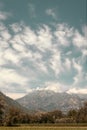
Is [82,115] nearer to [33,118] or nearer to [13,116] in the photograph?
[33,118]

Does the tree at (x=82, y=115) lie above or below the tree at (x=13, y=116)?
above

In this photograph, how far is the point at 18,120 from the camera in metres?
145

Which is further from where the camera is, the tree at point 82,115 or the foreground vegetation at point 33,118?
the tree at point 82,115

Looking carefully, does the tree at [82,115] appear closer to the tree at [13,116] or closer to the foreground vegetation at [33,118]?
the foreground vegetation at [33,118]

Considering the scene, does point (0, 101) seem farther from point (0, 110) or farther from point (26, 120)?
point (26, 120)

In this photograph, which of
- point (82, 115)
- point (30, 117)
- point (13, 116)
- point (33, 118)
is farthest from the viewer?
point (82, 115)

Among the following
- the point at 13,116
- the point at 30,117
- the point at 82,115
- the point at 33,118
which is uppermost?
the point at 82,115

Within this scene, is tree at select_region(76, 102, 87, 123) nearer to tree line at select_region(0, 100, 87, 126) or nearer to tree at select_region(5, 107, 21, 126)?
tree line at select_region(0, 100, 87, 126)

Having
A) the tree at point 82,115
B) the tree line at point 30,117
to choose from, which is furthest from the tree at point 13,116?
the tree at point 82,115

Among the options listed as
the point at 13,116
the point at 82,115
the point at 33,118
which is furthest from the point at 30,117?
the point at 13,116

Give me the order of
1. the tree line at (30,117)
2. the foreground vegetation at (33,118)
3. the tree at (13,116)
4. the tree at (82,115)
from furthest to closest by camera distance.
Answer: the tree at (82,115)
the foreground vegetation at (33,118)
the tree line at (30,117)
the tree at (13,116)

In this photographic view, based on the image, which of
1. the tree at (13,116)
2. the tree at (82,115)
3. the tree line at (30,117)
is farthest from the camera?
the tree at (82,115)

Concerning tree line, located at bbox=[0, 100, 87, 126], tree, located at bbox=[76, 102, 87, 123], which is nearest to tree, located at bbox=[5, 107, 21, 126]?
tree line, located at bbox=[0, 100, 87, 126]

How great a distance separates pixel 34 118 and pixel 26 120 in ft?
27.3
